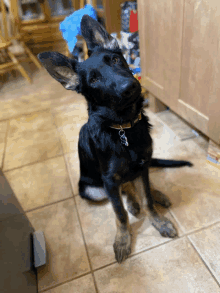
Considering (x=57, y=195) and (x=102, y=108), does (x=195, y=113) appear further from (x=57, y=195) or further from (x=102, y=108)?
(x=57, y=195)

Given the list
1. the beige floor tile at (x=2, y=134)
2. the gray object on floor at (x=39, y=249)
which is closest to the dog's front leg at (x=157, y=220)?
the gray object on floor at (x=39, y=249)

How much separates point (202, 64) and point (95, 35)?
79cm

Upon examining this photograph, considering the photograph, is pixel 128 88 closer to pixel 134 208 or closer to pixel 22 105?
pixel 134 208

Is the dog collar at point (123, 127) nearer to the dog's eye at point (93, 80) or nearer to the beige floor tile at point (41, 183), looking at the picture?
the dog's eye at point (93, 80)

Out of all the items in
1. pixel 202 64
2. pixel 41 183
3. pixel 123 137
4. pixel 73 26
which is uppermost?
pixel 73 26

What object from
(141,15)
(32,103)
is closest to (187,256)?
(141,15)

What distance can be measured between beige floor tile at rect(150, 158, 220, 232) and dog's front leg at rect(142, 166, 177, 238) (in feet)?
0.31

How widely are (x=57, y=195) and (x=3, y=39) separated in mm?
3036

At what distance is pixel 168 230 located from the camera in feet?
3.97

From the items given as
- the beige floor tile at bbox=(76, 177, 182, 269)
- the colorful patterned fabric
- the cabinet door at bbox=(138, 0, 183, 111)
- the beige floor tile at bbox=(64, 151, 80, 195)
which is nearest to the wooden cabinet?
the cabinet door at bbox=(138, 0, 183, 111)

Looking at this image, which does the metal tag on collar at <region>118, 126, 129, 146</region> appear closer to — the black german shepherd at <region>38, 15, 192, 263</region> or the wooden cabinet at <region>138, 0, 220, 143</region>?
the black german shepherd at <region>38, 15, 192, 263</region>

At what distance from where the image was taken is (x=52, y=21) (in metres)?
5.72

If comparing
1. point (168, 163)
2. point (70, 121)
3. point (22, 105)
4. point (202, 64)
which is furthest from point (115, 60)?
point (22, 105)

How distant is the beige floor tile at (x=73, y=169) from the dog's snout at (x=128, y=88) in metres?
1.05
